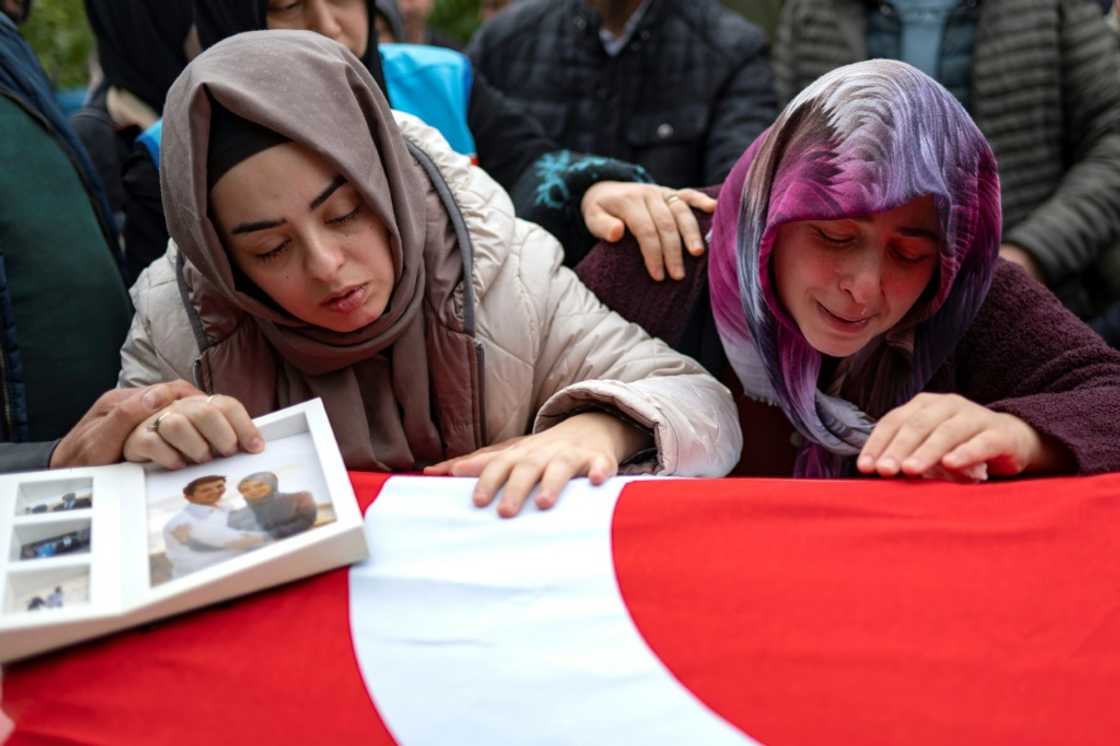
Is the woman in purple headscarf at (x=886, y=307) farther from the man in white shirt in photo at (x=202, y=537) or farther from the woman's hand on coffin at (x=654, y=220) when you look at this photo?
the man in white shirt in photo at (x=202, y=537)

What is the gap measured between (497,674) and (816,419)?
755mm

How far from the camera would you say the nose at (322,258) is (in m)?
1.48

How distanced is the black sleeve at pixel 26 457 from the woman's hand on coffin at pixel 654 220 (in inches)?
36.6

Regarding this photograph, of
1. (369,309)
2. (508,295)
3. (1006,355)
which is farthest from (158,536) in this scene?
(1006,355)

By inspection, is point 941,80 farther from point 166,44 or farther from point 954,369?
point 166,44

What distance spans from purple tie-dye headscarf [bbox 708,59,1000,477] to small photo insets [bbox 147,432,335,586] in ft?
2.37

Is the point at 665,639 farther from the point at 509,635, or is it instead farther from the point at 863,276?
the point at 863,276

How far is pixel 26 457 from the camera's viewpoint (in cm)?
146

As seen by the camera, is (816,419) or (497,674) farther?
(816,419)

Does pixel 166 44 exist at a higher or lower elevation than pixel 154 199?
higher

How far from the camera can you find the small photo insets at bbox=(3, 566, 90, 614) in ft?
3.58

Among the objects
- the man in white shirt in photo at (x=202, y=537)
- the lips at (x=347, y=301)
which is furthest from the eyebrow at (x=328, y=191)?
the man in white shirt in photo at (x=202, y=537)

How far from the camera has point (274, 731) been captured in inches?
41.9

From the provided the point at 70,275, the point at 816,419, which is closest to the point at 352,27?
the point at 70,275
